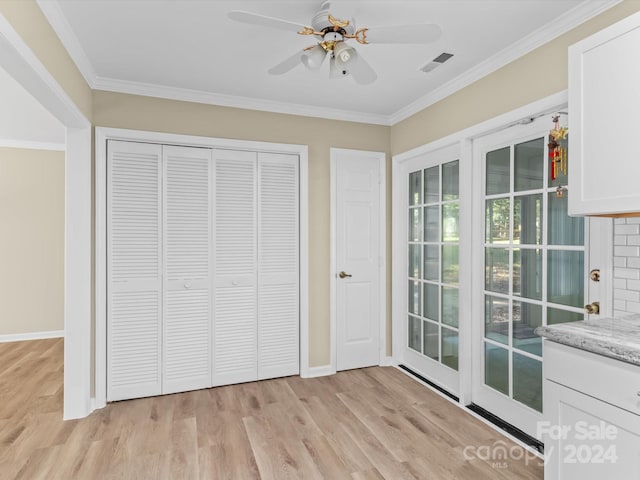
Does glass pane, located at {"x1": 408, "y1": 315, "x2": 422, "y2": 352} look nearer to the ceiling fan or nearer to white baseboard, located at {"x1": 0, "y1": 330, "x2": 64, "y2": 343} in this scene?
the ceiling fan

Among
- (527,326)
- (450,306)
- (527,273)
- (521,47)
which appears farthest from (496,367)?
(521,47)

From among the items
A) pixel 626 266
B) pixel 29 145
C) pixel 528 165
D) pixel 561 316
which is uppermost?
pixel 29 145

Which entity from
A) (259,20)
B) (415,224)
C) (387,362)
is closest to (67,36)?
(259,20)

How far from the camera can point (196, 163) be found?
10.6 ft

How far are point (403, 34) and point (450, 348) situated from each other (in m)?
2.49

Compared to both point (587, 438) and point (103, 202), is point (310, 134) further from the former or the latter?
point (587, 438)

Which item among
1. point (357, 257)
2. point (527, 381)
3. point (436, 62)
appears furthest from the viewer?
point (357, 257)

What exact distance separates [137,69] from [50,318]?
3.81 meters

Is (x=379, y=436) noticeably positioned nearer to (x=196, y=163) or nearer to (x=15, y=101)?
(x=196, y=163)

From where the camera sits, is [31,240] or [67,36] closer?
[67,36]

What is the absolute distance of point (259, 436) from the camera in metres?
2.51

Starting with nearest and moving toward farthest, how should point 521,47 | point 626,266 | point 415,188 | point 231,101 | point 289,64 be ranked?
1. point 626,266
2. point 289,64
3. point 521,47
4. point 231,101
5. point 415,188

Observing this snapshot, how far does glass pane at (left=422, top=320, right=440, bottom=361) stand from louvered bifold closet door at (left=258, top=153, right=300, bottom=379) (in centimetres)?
121

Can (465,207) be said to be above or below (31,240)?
above
